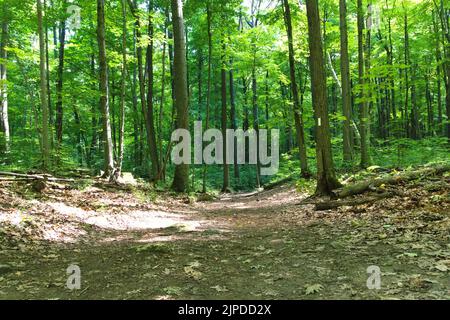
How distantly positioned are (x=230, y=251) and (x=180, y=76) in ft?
33.3

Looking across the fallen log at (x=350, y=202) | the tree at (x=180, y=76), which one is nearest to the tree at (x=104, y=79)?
the tree at (x=180, y=76)

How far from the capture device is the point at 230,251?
5.55 meters

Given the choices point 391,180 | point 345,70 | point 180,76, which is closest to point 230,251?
point 391,180

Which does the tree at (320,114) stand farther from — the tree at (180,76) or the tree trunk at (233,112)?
the tree trunk at (233,112)

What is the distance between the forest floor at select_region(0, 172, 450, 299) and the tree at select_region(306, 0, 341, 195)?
→ 1.39m

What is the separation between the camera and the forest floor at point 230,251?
12.5ft

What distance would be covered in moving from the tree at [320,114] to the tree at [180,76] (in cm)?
586

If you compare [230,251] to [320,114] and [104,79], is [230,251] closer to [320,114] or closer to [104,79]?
[320,114]

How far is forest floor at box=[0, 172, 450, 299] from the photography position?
12.5ft

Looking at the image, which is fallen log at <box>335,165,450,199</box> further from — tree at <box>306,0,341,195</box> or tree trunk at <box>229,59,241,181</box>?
tree trunk at <box>229,59,241,181</box>

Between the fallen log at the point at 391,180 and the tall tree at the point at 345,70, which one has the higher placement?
the tall tree at the point at 345,70

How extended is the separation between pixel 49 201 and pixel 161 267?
4.95 m

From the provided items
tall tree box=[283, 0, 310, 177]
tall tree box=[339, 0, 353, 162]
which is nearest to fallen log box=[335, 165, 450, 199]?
tall tree box=[339, 0, 353, 162]
